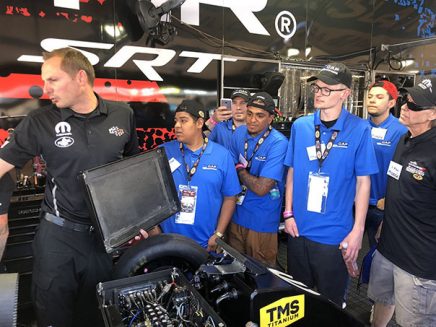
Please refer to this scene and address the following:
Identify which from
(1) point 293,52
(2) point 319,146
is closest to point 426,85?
(2) point 319,146

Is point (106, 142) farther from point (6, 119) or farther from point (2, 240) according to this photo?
point (6, 119)

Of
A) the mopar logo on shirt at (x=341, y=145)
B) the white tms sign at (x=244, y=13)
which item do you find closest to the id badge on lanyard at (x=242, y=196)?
the mopar logo on shirt at (x=341, y=145)

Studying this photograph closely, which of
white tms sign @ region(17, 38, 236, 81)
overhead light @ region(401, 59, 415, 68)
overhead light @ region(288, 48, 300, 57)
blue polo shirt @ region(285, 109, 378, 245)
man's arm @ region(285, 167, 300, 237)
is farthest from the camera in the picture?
overhead light @ region(401, 59, 415, 68)

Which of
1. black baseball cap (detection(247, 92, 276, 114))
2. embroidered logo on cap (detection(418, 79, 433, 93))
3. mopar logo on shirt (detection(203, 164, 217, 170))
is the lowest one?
mopar logo on shirt (detection(203, 164, 217, 170))

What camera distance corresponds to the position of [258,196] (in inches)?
103

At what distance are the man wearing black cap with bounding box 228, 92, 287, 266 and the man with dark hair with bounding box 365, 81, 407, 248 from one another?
859 millimetres

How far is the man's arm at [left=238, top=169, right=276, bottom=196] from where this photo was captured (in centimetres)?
245

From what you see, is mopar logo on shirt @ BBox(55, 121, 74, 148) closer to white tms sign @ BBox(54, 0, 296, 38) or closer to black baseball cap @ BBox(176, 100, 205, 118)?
black baseball cap @ BBox(176, 100, 205, 118)

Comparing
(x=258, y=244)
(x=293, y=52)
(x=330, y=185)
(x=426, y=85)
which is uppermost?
(x=293, y=52)

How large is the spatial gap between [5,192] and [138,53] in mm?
2569

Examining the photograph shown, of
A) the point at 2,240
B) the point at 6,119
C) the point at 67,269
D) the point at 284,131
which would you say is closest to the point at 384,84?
the point at 284,131

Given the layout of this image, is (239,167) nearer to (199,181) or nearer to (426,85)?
(199,181)

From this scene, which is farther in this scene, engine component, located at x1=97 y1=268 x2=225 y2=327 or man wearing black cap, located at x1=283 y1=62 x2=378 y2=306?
man wearing black cap, located at x1=283 y1=62 x2=378 y2=306

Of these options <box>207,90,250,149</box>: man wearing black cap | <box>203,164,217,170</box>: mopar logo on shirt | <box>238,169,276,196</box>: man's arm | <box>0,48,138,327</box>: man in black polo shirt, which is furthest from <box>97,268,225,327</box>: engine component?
<box>207,90,250,149</box>: man wearing black cap
